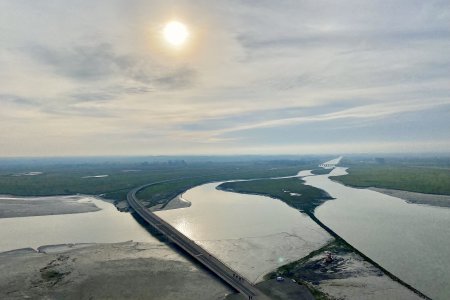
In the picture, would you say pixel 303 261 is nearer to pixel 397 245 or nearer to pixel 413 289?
pixel 413 289

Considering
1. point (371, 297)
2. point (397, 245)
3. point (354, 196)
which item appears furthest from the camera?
point (354, 196)

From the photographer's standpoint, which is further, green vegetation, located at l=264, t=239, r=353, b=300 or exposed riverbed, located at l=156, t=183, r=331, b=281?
exposed riverbed, located at l=156, t=183, r=331, b=281

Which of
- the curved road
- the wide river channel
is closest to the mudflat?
the wide river channel

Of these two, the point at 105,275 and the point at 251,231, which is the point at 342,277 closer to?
the point at 251,231

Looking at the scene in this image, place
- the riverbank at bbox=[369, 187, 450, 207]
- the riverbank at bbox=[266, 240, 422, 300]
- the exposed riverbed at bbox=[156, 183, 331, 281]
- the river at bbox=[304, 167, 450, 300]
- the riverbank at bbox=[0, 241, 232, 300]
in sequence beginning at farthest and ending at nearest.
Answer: the riverbank at bbox=[369, 187, 450, 207]
the exposed riverbed at bbox=[156, 183, 331, 281]
the river at bbox=[304, 167, 450, 300]
the riverbank at bbox=[0, 241, 232, 300]
the riverbank at bbox=[266, 240, 422, 300]

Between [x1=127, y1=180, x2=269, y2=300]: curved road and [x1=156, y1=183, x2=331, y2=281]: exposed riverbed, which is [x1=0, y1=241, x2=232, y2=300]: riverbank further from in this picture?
[x1=156, y1=183, x2=331, y2=281]: exposed riverbed

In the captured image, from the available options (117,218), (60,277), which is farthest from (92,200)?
(60,277)
